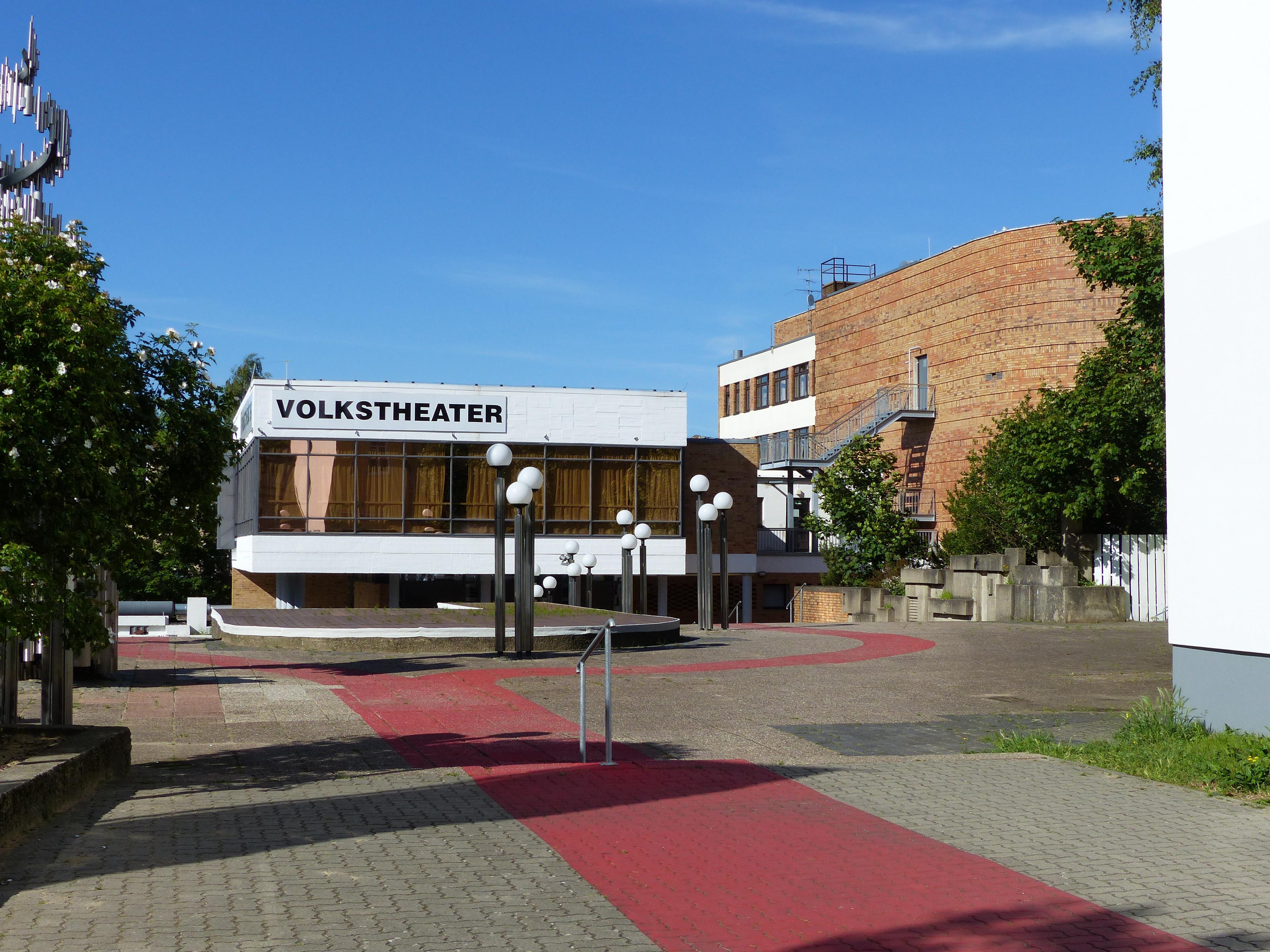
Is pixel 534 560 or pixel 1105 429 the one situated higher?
pixel 1105 429

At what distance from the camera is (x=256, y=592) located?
45094 mm

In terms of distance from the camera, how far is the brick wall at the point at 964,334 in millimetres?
41625

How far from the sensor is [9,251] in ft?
33.2

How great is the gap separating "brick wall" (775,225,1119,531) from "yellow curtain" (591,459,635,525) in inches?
439

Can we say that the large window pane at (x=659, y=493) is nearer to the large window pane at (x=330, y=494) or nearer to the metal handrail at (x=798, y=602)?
the metal handrail at (x=798, y=602)

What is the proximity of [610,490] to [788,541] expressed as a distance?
9615 mm

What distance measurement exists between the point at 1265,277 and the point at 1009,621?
20257 millimetres

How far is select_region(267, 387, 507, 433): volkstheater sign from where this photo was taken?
40.7m

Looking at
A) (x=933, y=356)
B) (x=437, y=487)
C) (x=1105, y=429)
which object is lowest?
(x=437, y=487)

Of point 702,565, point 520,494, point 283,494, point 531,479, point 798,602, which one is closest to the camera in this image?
point 520,494

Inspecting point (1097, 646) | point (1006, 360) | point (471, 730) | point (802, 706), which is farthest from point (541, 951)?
point (1006, 360)

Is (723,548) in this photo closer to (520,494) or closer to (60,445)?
(520,494)

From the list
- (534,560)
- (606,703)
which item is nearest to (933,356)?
(534,560)

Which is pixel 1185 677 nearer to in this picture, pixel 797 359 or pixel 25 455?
pixel 25 455
